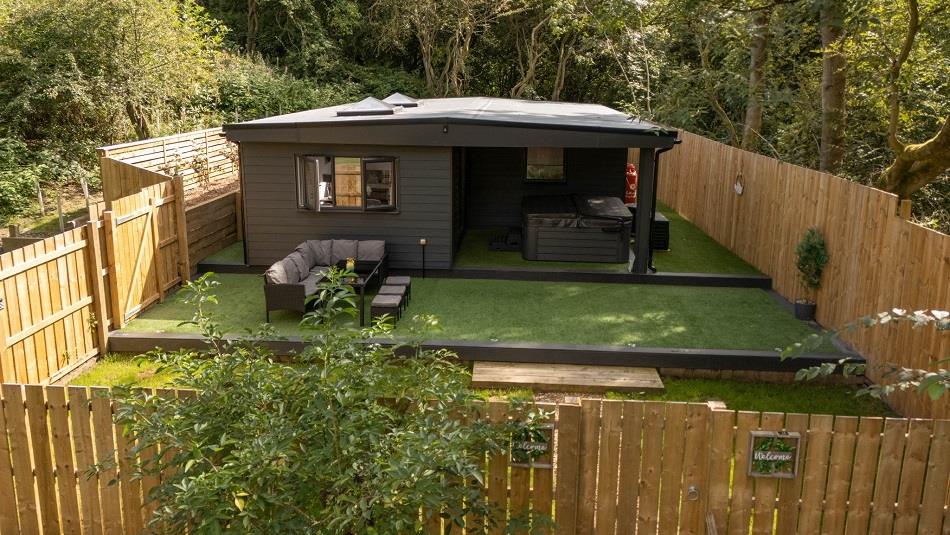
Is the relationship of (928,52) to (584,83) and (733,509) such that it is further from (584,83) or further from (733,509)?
(584,83)

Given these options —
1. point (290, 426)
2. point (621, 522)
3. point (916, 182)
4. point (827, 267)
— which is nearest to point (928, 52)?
point (916, 182)

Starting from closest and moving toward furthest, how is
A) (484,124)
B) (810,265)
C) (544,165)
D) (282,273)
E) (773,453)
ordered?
(773,453), (810,265), (282,273), (484,124), (544,165)

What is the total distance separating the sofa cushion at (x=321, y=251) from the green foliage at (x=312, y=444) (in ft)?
28.1

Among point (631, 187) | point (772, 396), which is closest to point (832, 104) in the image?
point (772, 396)

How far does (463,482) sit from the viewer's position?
4.73 meters

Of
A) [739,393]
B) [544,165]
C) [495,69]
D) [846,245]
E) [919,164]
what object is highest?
[495,69]

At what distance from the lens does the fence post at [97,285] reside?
10.0m

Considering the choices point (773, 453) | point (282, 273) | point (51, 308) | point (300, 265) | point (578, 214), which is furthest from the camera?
point (578, 214)

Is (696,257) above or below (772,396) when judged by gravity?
above

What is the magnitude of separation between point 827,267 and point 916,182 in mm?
1829

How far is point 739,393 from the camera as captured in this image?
9500 millimetres

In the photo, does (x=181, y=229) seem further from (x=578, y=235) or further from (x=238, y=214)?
(x=578, y=235)

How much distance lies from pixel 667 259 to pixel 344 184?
6400 millimetres

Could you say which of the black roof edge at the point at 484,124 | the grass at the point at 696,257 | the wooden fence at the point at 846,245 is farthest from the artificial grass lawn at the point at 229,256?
the wooden fence at the point at 846,245
